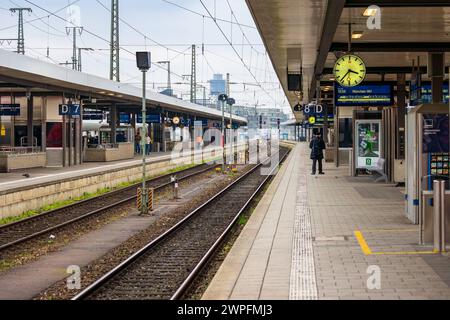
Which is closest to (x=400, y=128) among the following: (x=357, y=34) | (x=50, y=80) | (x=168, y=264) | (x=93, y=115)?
(x=357, y=34)

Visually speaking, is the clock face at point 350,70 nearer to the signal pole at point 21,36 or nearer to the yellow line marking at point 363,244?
the yellow line marking at point 363,244

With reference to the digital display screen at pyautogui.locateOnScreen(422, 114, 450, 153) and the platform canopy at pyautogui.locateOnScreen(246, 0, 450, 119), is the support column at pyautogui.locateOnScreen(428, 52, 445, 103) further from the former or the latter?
the digital display screen at pyautogui.locateOnScreen(422, 114, 450, 153)

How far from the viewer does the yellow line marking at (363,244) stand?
9.68 meters

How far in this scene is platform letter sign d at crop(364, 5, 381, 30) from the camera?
1249cm

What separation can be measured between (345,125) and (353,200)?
15511mm

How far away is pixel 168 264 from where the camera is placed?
1077 centimetres

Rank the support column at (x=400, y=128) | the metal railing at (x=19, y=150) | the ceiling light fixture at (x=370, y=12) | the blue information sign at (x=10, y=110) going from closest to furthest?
the ceiling light fixture at (x=370, y=12), the support column at (x=400, y=128), the metal railing at (x=19, y=150), the blue information sign at (x=10, y=110)

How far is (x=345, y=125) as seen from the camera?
105 feet

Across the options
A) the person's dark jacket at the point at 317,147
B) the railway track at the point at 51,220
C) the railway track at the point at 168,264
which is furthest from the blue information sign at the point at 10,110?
the railway track at the point at 168,264

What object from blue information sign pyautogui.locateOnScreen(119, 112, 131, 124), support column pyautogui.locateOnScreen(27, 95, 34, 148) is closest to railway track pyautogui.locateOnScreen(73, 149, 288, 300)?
support column pyautogui.locateOnScreen(27, 95, 34, 148)

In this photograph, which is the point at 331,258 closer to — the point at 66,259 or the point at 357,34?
the point at 66,259

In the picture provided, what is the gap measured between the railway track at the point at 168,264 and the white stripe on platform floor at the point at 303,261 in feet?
4.64

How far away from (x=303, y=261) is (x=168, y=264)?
8.56 feet
